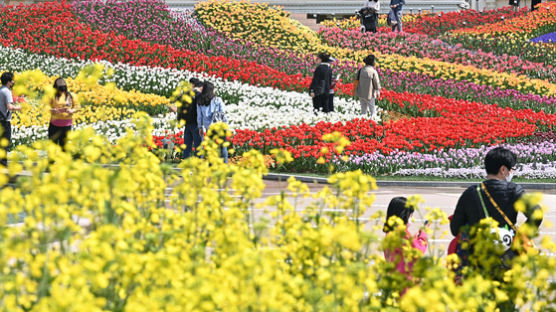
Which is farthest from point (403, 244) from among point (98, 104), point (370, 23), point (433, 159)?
point (370, 23)

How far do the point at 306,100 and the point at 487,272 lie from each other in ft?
58.2

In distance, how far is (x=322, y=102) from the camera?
21172 millimetres

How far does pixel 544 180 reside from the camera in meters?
16.6

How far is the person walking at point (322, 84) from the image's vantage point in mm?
20656

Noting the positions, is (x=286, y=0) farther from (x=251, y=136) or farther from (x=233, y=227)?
(x=233, y=227)

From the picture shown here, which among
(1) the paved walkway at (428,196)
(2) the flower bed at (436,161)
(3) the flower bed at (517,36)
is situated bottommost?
(1) the paved walkway at (428,196)

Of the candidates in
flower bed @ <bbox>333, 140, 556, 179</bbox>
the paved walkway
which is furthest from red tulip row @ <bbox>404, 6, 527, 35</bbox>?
the paved walkway

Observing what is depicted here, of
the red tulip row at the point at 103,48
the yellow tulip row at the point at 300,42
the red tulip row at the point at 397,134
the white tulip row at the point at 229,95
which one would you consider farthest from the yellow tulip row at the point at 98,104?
the yellow tulip row at the point at 300,42

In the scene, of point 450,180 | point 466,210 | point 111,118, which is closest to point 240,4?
point 111,118

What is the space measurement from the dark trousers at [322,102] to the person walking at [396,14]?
14545 mm

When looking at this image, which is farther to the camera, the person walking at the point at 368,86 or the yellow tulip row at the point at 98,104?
the person walking at the point at 368,86

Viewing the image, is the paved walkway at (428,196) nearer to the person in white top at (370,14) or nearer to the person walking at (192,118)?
the person walking at (192,118)

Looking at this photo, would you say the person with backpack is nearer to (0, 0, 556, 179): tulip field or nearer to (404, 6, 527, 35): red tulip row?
(0, 0, 556, 179): tulip field

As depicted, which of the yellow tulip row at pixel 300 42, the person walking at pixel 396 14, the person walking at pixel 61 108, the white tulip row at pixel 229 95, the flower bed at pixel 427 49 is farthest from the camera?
the person walking at pixel 396 14
